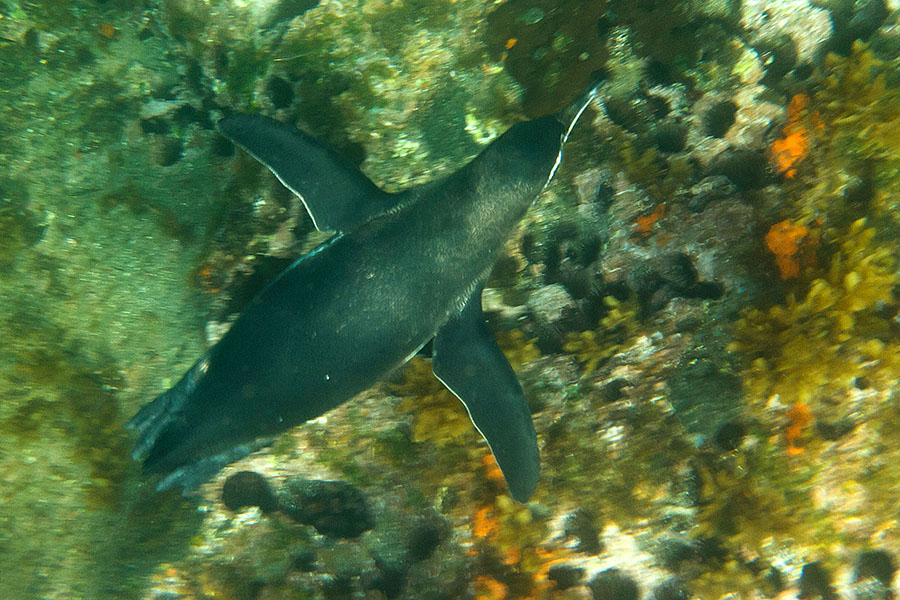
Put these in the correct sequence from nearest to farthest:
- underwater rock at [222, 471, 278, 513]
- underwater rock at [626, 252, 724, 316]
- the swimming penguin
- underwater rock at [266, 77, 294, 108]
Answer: the swimming penguin
underwater rock at [626, 252, 724, 316]
underwater rock at [222, 471, 278, 513]
underwater rock at [266, 77, 294, 108]

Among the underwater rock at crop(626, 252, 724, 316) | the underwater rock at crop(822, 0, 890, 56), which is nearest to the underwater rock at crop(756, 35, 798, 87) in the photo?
the underwater rock at crop(822, 0, 890, 56)

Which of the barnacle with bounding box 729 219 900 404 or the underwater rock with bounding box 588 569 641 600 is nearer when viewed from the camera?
the barnacle with bounding box 729 219 900 404

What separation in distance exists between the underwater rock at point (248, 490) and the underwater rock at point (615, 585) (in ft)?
7.85

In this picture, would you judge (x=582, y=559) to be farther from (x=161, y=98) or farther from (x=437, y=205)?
(x=161, y=98)

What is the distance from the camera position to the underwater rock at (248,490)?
11.6ft

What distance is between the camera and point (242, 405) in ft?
8.13

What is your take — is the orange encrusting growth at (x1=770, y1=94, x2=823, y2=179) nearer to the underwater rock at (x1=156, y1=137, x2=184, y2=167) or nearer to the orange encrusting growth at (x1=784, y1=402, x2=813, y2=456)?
the orange encrusting growth at (x1=784, y1=402, x2=813, y2=456)

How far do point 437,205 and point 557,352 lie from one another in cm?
137

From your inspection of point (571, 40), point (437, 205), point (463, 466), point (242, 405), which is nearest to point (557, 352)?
point (463, 466)

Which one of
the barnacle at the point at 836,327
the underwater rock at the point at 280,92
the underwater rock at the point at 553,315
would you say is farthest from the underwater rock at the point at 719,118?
the underwater rock at the point at 280,92

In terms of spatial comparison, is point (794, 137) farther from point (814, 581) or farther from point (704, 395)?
point (814, 581)

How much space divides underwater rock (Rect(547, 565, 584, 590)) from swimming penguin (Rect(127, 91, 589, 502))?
27.4 inches

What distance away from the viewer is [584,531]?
10.8 ft

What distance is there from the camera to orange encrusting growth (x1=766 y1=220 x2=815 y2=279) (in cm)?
309
